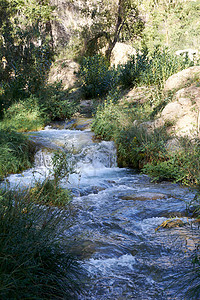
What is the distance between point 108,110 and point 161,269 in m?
6.47

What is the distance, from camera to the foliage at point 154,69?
34.7 ft

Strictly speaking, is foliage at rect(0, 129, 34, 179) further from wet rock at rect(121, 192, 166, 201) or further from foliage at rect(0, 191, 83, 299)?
foliage at rect(0, 191, 83, 299)

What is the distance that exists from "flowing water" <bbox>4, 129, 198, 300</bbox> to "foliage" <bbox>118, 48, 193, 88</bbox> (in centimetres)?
518

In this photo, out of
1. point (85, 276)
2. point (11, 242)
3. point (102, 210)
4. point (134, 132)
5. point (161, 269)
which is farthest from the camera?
point (134, 132)

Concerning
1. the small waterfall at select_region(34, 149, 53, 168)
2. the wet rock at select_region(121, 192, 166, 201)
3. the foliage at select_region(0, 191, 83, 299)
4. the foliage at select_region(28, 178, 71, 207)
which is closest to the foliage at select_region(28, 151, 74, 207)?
the foliage at select_region(28, 178, 71, 207)

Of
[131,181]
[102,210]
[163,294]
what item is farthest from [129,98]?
[163,294]

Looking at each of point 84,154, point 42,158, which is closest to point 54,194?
point 42,158

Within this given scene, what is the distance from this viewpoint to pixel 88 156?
7.67 meters

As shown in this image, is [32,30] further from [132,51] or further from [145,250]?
[145,250]

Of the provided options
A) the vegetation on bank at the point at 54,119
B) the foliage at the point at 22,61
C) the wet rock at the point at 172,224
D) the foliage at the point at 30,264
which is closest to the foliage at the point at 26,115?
the vegetation on bank at the point at 54,119

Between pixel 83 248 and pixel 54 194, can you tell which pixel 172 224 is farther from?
pixel 54 194

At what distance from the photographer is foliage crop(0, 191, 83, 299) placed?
6.03 ft

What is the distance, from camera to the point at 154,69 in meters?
10.9

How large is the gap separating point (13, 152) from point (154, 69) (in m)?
6.47
